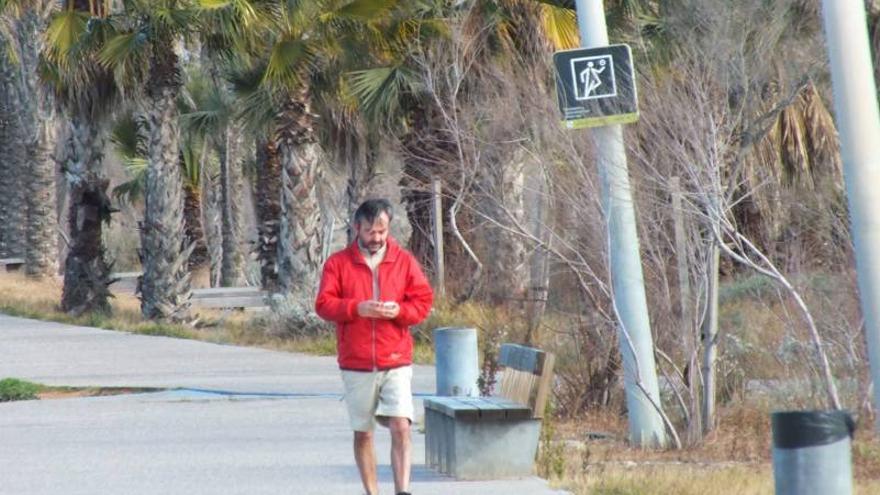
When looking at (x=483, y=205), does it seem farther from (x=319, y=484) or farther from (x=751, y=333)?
(x=319, y=484)

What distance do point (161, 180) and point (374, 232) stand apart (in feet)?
57.7

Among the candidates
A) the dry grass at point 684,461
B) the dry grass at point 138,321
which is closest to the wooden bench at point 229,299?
the dry grass at point 138,321

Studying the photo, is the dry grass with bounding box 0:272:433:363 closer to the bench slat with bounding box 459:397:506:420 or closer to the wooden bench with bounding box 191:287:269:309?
the wooden bench with bounding box 191:287:269:309

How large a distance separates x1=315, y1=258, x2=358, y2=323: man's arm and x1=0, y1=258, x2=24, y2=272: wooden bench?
96.3 feet

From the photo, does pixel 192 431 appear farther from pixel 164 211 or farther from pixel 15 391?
pixel 164 211

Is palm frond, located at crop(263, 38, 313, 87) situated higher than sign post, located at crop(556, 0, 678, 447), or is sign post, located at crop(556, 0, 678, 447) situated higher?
palm frond, located at crop(263, 38, 313, 87)

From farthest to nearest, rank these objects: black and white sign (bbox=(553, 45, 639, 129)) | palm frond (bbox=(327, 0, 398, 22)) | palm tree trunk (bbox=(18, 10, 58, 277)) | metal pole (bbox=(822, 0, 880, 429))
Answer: palm tree trunk (bbox=(18, 10, 58, 277)), palm frond (bbox=(327, 0, 398, 22)), black and white sign (bbox=(553, 45, 639, 129)), metal pole (bbox=(822, 0, 880, 429))

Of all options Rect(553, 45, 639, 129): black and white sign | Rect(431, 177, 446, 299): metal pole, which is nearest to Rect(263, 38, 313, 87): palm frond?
Rect(431, 177, 446, 299): metal pole

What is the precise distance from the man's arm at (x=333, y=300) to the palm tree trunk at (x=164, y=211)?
17327 mm

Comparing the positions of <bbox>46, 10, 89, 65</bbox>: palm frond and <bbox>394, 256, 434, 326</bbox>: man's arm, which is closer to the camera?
<bbox>394, 256, 434, 326</bbox>: man's arm

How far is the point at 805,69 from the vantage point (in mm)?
13312

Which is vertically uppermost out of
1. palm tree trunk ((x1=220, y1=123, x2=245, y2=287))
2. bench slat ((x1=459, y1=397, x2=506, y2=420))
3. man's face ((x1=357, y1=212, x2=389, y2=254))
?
palm tree trunk ((x1=220, y1=123, x2=245, y2=287))

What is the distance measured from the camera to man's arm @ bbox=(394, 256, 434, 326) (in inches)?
336

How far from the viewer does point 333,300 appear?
8469 millimetres
